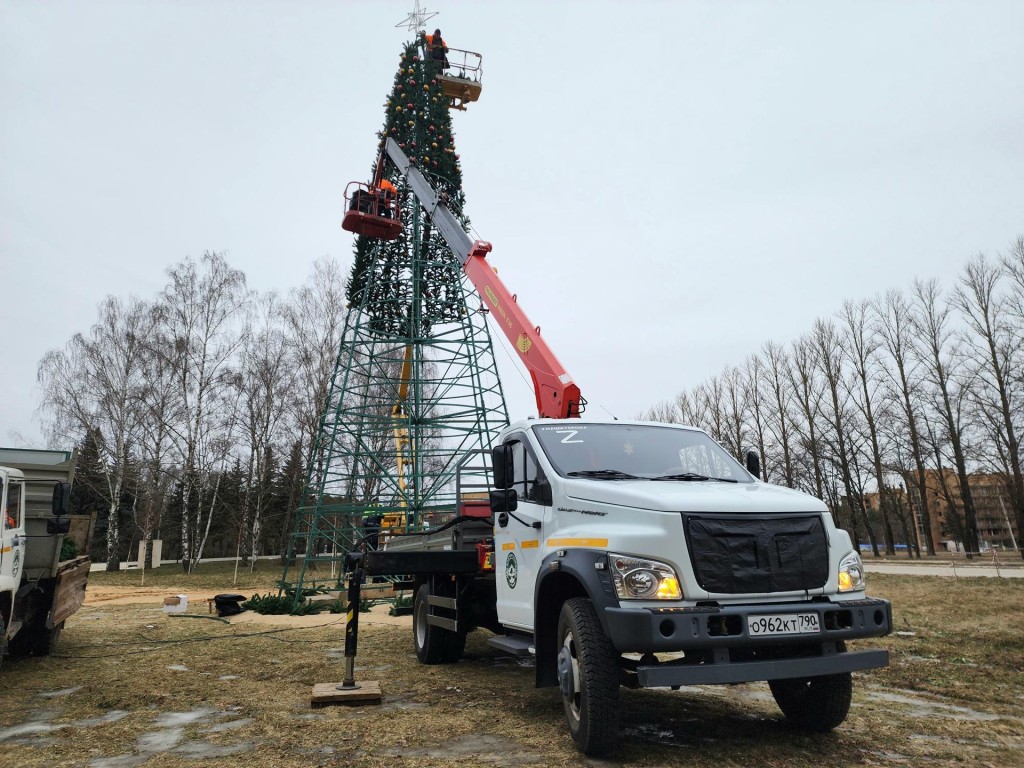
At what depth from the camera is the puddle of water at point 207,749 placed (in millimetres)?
4871

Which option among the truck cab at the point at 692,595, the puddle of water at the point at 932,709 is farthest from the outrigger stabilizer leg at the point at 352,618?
the puddle of water at the point at 932,709

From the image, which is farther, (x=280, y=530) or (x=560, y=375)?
(x=280, y=530)

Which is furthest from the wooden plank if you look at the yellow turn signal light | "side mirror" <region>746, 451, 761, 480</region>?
"side mirror" <region>746, 451, 761, 480</region>

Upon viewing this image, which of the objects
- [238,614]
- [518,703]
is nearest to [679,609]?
[518,703]

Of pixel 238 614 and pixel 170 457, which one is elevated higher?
pixel 170 457

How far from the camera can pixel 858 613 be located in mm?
4555

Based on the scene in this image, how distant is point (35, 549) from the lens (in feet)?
28.2

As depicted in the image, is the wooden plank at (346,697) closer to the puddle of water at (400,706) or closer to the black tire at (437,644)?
the puddle of water at (400,706)

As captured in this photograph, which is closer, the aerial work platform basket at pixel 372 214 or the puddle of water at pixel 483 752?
the puddle of water at pixel 483 752

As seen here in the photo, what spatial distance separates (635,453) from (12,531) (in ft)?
22.1

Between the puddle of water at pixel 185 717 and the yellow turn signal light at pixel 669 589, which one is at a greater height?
→ the yellow turn signal light at pixel 669 589

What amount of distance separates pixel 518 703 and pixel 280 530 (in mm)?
45833

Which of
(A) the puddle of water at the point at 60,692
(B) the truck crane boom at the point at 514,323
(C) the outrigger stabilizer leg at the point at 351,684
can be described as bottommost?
(A) the puddle of water at the point at 60,692

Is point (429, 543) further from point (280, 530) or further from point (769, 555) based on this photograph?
point (280, 530)
